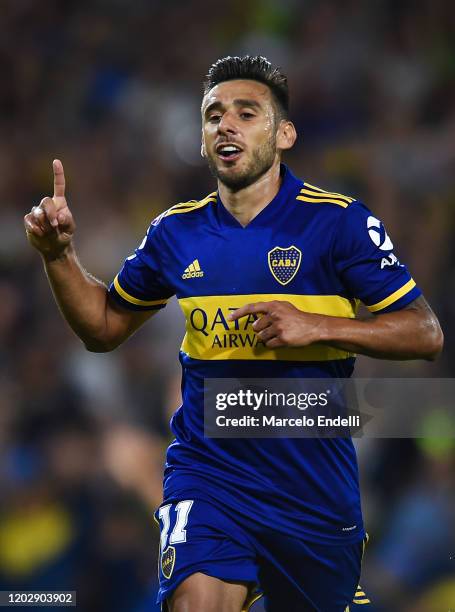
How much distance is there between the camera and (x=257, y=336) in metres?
3.62

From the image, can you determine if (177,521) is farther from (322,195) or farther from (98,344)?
(322,195)

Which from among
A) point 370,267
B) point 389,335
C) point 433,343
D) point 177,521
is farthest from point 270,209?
point 177,521

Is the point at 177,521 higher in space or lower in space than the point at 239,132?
lower

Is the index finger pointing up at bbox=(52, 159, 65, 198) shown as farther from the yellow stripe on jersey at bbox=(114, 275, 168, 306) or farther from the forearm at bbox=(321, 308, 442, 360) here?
the forearm at bbox=(321, 308, 442, 360)

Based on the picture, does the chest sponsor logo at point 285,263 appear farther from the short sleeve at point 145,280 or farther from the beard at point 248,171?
the short sleeve at point 145,280

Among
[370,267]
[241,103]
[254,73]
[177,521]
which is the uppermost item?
[254,73]

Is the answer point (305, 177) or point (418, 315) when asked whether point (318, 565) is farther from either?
point (305, 177)

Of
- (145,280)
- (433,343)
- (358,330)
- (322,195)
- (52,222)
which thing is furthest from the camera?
(145,280)

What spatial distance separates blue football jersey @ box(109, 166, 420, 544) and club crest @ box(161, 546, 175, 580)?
0.73 ft

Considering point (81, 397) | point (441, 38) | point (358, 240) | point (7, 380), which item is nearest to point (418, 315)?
point (358, 240)

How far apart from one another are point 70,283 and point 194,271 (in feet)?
1.72

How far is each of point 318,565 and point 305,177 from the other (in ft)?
15.0

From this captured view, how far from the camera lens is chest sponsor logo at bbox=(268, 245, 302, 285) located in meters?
3.76

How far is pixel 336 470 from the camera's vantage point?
3840 millimetres
